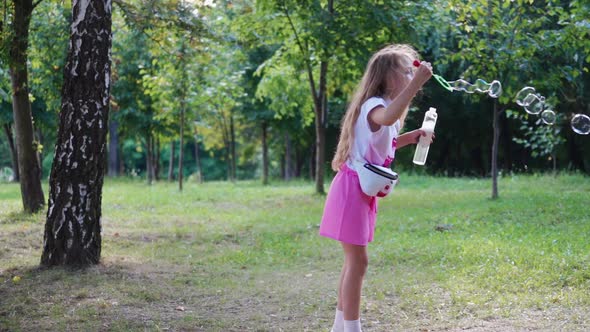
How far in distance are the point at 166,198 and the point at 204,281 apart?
32.3ft

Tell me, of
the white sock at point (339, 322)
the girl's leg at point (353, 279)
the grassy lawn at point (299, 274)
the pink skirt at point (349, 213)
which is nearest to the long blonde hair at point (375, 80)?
the pink skirt at point (349, 213)

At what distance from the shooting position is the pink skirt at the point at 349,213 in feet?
14.9

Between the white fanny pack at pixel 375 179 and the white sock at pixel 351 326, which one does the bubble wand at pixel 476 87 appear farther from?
the white sock at pixel 351 326

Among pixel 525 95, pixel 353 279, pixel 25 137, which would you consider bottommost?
pixel 353 279

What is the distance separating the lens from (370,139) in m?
4.55

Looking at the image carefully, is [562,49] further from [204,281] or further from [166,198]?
[166,198]

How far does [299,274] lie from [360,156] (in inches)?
143

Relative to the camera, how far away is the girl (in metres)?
4.55

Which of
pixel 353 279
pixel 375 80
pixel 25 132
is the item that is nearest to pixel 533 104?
pixel 375 80

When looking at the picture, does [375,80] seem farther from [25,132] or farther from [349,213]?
[25,132]

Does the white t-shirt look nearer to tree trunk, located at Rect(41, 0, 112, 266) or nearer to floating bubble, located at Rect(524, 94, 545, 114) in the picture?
floating bubble, located at Rect(524, 94, 545, 114)

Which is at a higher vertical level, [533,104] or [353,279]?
[533,104]

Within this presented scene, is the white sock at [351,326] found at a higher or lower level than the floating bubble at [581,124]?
lower

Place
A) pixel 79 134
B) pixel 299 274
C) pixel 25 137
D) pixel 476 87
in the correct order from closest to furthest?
1. pixel 476 87
2. pixel 79 134
3. pixel 299 274
4. pixel 25 137
